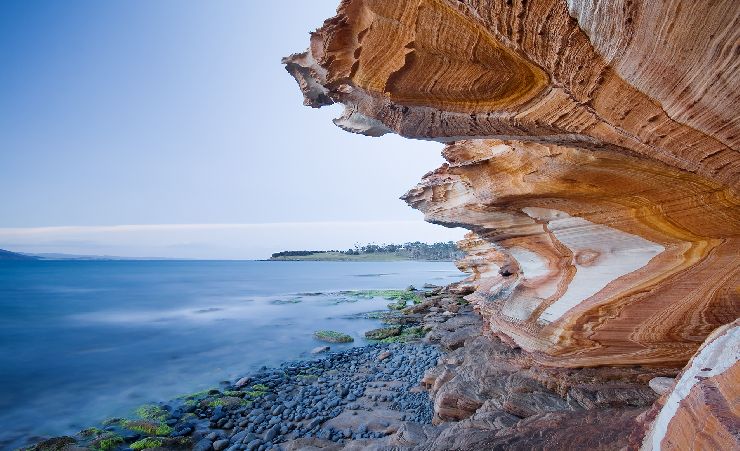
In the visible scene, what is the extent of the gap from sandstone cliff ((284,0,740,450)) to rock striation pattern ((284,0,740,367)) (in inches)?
0.6

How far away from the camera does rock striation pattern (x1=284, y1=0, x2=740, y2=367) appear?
99.1 inches

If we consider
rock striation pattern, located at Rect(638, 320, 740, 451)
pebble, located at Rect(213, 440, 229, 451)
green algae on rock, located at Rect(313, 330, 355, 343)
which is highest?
rock striation pattern, located at Rect(638, 320, 740, 451)

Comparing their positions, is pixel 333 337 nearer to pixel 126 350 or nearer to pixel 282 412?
pixel 282 412

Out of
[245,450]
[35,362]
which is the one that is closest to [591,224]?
[245,450]

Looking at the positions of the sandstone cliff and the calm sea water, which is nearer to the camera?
the sandstone cliff

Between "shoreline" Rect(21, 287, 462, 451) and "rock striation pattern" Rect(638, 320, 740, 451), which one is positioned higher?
"rock striation pattern" Rect(638, 320, 740, 451)

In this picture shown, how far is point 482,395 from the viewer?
656 cm

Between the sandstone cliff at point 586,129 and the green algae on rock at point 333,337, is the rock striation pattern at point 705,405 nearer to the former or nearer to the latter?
the sandstone cliff at point 586,129

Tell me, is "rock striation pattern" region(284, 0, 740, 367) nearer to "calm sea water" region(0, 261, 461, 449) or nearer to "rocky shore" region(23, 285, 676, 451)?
"rocky shore" region(23, 285, 676, 451)

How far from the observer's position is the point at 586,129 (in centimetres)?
356

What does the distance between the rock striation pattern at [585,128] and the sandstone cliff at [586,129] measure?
0.6 inches

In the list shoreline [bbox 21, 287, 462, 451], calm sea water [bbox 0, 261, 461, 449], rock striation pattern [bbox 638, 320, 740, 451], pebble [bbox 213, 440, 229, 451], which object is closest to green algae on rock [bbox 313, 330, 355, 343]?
calm sea water [bbox 0, 261, 461, 449]

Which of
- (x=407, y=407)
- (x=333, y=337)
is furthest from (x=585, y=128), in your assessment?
(x=333, y=337)

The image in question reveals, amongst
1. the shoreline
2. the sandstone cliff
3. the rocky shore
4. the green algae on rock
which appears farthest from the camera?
the green algae on rock
